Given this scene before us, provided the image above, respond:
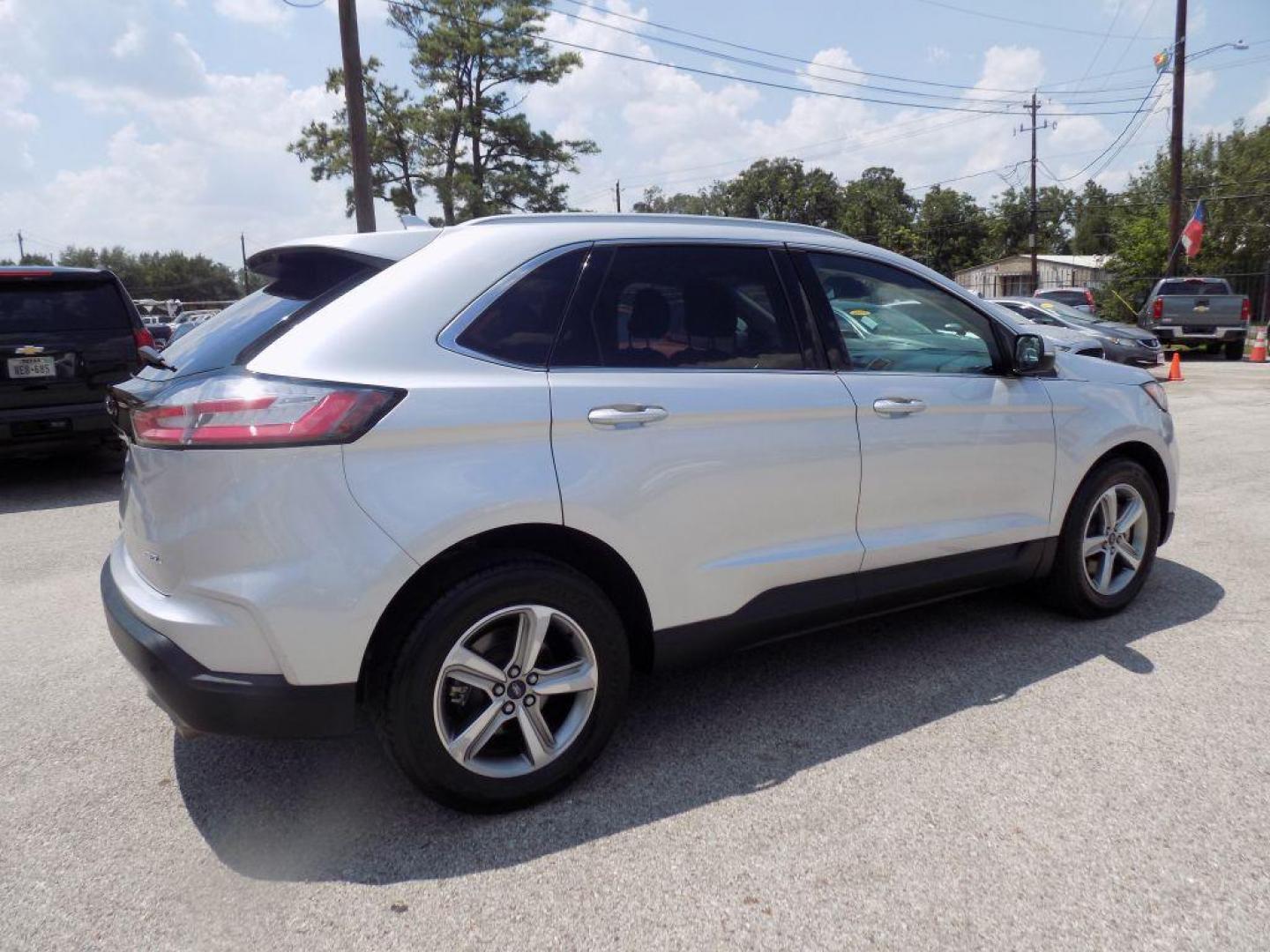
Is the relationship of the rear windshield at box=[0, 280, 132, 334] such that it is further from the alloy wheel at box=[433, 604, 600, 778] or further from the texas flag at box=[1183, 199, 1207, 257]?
the texas flag at box=[1183, 199, 1207, 257]

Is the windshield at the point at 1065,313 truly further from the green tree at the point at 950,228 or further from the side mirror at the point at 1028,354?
the green tree at the point at 950,228

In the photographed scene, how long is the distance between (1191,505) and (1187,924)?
16.4 feet

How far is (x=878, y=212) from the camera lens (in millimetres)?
74875

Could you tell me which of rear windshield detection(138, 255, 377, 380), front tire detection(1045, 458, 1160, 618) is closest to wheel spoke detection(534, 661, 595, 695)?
rear windshield detection(138, 255, 377, 380)

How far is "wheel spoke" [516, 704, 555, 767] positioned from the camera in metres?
2.64

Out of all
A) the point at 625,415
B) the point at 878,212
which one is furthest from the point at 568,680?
the point at 878,212

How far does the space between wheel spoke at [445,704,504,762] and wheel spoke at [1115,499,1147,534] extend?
3057 millimetres

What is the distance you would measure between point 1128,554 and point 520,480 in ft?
10.2

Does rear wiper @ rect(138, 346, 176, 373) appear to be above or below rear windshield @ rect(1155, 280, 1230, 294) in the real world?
below

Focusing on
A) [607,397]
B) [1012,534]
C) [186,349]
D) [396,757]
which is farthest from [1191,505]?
[186,349]

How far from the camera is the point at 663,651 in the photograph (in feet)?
9.50

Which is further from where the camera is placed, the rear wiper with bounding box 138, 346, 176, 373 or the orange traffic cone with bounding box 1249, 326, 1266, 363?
the orange traffic cone with bounding box 1249, 326, 1266, 363

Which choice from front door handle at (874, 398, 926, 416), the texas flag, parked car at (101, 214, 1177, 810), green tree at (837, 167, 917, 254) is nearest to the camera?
parked car at (101, 214, 1177, 810)

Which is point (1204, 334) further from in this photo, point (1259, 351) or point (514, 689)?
point (514, 689)
